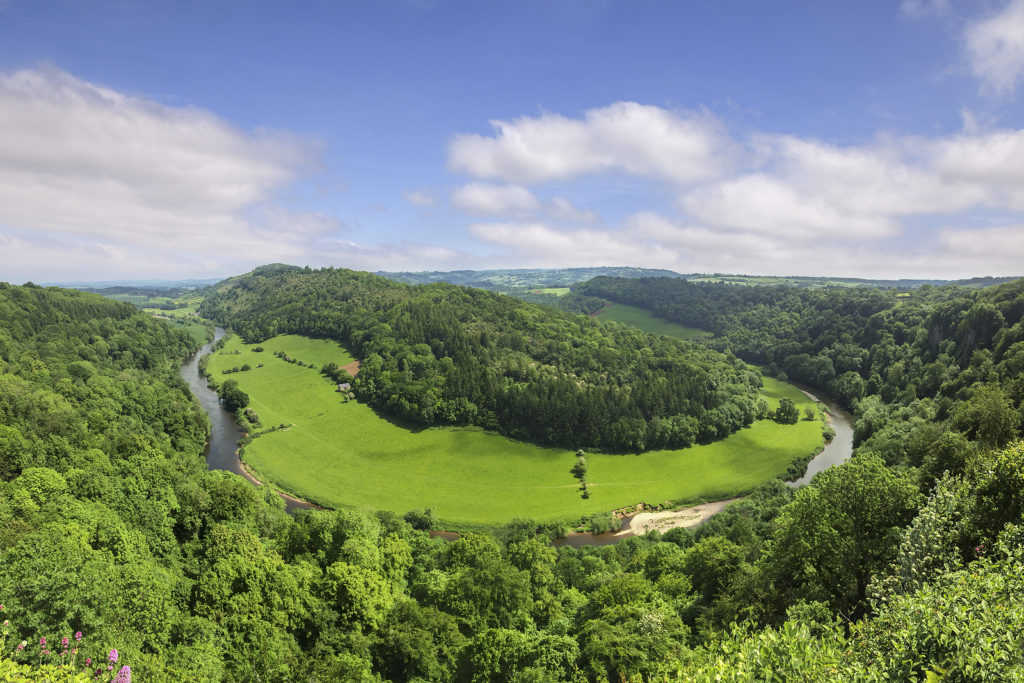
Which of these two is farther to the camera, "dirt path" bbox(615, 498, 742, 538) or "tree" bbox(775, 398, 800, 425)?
"tree" bbox(775, 398, 800, 425)

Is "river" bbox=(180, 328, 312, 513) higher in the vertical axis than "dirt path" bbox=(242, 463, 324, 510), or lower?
higher

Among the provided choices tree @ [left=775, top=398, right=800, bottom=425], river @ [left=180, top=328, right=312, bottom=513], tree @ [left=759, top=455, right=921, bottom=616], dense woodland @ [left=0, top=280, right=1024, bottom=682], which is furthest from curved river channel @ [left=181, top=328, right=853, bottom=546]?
tree @ [left=759, top=455, right=921, bottom=616]

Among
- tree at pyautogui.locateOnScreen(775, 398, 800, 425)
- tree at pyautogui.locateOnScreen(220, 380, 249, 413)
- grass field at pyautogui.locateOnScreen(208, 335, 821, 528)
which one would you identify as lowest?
grass field at pyautogui.locateOnScreen(208, 335, 821, 528)

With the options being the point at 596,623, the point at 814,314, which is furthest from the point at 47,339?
the point at 814,314

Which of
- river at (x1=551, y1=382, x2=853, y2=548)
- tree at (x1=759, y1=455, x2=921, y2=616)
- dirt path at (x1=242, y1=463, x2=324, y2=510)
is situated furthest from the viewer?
dirt path at (x1=242, y1=463, x2=324, y2=510)

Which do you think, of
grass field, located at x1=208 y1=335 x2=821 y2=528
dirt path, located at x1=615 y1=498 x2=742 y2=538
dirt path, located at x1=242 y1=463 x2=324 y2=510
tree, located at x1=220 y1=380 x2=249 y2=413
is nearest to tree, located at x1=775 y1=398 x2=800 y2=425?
grass field, located at x1=208 y1=335 x2=821 y2=528

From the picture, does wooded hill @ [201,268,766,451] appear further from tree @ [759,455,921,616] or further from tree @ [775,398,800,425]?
tree @ [759,455,921,616]

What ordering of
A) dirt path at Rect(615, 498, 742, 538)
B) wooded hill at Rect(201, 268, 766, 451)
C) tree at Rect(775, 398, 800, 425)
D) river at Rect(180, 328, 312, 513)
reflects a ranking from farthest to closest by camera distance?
1. tree at Rect(775, 398, 800, 425)
2. wooded hill at Rect(201, 268, 766, 451)
3. river at Rect(180, 328, 312, 513)
4. dirt path at Rect(615, 498, 742, 538)
